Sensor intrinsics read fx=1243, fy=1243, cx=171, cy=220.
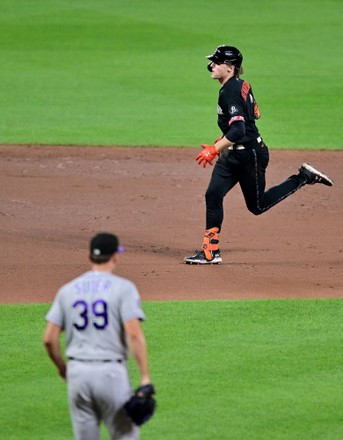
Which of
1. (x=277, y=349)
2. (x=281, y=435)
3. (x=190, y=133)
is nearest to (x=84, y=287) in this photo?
(x=281, y=435)

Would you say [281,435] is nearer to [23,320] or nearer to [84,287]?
[84,287]

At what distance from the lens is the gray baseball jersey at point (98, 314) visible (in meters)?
6.63

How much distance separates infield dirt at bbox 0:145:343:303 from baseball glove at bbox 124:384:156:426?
16.1ft

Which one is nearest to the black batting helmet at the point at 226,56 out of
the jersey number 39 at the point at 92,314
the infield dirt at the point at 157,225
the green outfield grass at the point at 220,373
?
the infield dirt at the point at 157,225

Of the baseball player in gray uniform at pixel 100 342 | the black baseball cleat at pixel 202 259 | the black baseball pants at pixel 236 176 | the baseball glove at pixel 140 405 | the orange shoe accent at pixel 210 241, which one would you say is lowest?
Answer: the baseball glove at pixel 140 405

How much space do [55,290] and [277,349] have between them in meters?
2.68

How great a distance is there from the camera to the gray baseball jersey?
261 inches

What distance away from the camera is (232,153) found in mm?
12586

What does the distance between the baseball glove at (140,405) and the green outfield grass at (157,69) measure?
13.7 m

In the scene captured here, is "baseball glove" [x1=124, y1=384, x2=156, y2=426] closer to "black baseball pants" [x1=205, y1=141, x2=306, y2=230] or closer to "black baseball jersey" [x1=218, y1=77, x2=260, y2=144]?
"black baseball jersey" [x1=218, y1=77, x2=260, y2=144]

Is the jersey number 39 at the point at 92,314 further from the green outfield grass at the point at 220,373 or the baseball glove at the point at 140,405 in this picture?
the green outfield grass at the point at 220,373

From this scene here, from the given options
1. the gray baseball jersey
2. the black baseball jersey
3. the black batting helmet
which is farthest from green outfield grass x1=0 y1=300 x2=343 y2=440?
the black batting helmet

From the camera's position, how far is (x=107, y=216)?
15.2 m

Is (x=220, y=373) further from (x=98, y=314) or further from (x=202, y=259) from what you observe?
(x=202, y=259)
